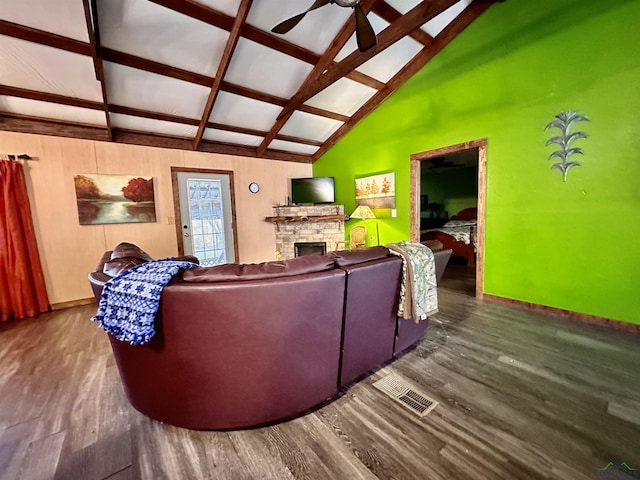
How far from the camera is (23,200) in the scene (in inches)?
129

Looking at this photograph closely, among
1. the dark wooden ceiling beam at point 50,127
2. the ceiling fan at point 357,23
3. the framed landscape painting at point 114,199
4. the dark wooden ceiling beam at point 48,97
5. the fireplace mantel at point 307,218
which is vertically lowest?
the fireplace mantel at point 307,218

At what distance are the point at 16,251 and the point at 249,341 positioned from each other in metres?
4.10

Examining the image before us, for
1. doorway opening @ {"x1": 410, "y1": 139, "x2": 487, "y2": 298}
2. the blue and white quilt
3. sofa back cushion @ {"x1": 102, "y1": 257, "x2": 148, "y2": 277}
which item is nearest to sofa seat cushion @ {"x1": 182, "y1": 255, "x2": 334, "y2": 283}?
the blue and white quilt

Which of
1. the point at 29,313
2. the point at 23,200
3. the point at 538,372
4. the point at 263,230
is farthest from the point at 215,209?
the point at 538,372

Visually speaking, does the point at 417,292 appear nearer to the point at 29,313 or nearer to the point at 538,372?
the point at 538,372

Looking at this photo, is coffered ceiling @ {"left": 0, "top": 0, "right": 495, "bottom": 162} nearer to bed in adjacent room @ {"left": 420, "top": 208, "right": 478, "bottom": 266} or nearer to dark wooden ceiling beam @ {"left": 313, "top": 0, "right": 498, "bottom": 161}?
dark wooden ceiling beam @ {"left": 313, "top": 0, "right": 498, "bottom": 161}

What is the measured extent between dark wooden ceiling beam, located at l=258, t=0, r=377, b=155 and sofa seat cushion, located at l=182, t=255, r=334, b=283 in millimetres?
3153

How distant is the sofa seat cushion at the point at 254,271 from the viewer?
1.23 m

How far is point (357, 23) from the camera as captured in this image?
7.38 ft

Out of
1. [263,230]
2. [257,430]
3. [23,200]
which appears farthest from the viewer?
[263,230]

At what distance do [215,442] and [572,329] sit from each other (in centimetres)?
331

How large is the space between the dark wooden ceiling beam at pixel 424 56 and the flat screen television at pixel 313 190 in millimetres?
1095

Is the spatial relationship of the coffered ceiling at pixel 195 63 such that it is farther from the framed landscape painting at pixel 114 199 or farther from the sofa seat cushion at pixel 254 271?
the sofa seat cushion at pixel 254 271

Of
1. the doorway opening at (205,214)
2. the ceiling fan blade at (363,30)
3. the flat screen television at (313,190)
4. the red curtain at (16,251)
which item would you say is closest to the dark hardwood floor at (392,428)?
the red curtain at (16,251)
